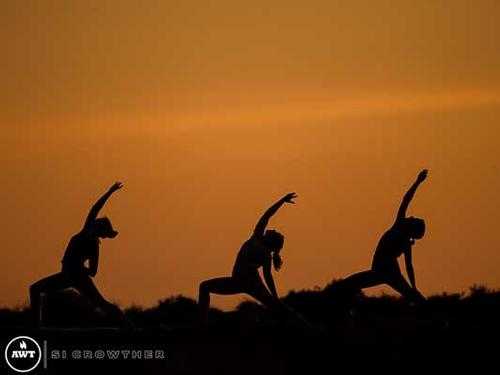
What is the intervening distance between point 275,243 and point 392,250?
2129 mm

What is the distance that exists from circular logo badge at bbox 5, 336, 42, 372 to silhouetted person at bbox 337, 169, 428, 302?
6.37 m

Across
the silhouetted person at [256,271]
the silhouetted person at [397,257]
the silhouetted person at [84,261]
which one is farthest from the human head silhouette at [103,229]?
the silhouetted person at [397,257]

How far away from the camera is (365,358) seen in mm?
29016

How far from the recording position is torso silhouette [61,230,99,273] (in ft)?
103

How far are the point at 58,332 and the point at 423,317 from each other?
23.9 ft

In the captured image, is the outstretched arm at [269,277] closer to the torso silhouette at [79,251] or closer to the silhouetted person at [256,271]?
the silhouetted person at [256,271]

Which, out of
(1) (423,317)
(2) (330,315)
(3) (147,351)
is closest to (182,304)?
(2) (330,315)

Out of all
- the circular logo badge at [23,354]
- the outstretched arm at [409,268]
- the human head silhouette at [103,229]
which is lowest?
the circular logo badge at [23,354]

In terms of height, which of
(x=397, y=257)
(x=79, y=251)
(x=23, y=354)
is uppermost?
(x=79, y=251)

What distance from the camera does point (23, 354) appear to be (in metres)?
28.4

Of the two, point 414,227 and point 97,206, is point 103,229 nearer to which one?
point 97,206

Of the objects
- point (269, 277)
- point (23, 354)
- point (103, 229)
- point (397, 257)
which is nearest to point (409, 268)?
point (397, 257)

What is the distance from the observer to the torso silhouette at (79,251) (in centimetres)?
3139

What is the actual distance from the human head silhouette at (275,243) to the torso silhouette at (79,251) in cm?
312
